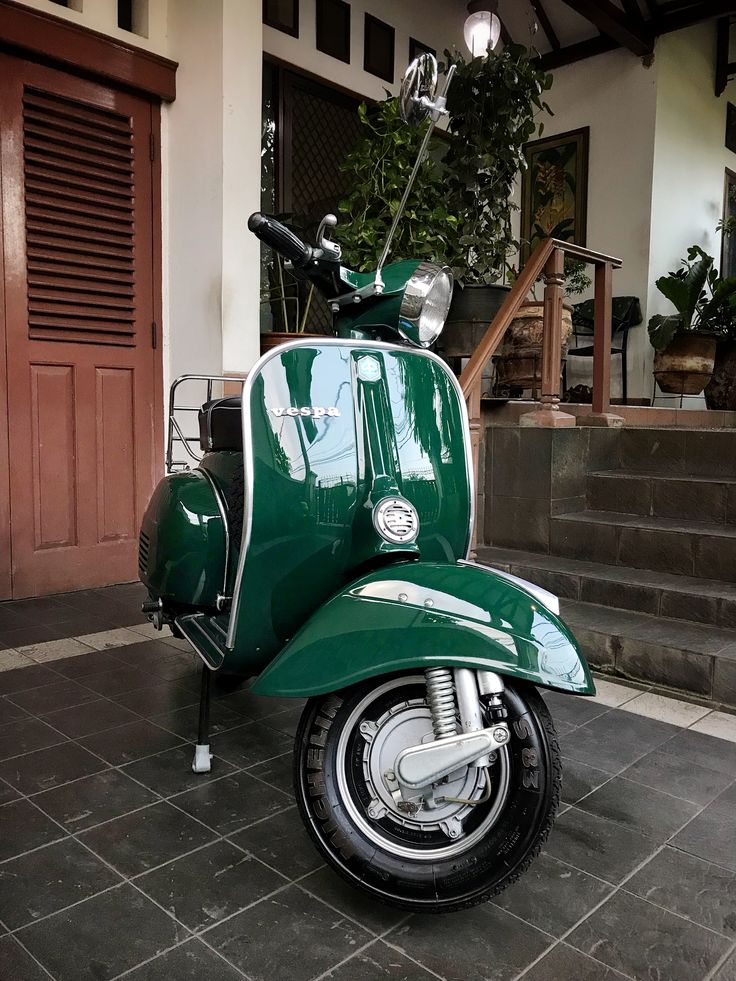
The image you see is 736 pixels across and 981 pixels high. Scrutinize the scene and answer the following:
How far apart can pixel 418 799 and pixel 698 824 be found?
0.80 metres

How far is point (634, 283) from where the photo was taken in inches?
279

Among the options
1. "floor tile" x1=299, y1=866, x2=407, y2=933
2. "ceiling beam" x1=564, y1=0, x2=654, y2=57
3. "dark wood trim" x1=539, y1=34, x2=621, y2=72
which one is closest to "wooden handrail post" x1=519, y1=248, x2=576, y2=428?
"floor tile" x1=299, y1=866, x2=407, y2=933

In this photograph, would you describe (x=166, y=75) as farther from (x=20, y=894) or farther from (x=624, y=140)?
(x=624, y=140)

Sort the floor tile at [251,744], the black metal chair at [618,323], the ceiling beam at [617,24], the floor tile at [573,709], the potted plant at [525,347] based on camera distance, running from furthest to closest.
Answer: the black metal chair at [618,323] → the ceiling beam at [617,24] → the potted plant at [525,347] → the floor tile at [573,709] → the floor tile at [251,744]

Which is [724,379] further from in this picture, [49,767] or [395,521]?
[49,767]

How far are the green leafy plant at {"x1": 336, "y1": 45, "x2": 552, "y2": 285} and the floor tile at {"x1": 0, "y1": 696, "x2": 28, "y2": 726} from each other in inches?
111

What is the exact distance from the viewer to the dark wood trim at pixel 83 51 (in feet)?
11.4

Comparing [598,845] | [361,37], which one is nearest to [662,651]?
[598,845]

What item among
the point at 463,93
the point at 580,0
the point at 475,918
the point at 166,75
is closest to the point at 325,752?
the point at 475,918

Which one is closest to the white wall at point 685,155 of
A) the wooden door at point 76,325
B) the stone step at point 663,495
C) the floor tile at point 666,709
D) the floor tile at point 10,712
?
the stone step at point 663,495

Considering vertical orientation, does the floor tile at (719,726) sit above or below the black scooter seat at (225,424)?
below

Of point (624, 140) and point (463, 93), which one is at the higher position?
point (624, 140)

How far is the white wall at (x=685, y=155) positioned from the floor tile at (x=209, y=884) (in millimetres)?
6514

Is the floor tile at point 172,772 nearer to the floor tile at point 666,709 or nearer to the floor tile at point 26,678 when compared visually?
the floor tile at point 26,678
